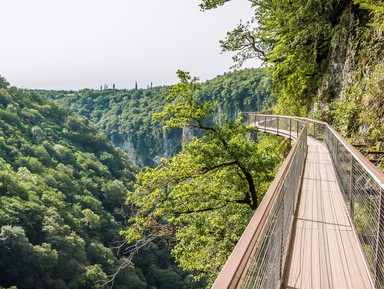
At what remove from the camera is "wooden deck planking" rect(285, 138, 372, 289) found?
3.65 m

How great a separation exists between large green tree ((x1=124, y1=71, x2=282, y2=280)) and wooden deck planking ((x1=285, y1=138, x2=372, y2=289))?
4.61m

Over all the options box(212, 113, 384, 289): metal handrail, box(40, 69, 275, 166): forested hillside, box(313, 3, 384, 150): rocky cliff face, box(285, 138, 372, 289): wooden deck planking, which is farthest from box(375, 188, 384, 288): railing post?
box(40, 69, 275, 166): forested hillside

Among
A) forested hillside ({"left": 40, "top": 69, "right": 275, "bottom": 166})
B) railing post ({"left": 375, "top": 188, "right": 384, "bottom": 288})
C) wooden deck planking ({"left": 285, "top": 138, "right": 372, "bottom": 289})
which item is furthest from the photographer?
forested hillside ({"left": 40, "top": 69, "right": 275, "bottom": 166})

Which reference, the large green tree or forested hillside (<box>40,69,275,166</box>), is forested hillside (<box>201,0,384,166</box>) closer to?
the large green tree

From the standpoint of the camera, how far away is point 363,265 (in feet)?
13.0

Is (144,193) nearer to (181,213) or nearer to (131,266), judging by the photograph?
(181,213)

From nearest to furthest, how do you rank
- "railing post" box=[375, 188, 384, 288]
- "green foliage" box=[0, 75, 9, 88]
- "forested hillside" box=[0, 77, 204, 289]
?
1. "railing post" box=[375, 188, 384, 288]
2. "forested hillside" box=[0, 77, 204, 289]
3. "green foliage" box=[0, 75, 9, 88]

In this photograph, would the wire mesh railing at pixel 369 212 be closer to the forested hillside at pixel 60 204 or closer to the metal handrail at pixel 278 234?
the metal handrail at pixel 278 234

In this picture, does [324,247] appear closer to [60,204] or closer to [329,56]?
[329,56]

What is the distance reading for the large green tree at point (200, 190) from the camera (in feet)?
37.3

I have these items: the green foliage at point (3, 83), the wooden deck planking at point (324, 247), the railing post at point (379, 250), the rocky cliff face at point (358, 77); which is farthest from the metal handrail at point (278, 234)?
the green foliage at point (3, 83)

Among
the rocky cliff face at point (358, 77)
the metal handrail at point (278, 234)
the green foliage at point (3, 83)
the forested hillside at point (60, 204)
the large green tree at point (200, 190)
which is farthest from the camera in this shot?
the green foliage at point (3, 83)

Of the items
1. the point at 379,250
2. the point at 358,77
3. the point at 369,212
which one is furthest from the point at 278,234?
the point at 358,77

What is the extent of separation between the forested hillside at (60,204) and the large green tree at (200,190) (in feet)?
15.4
